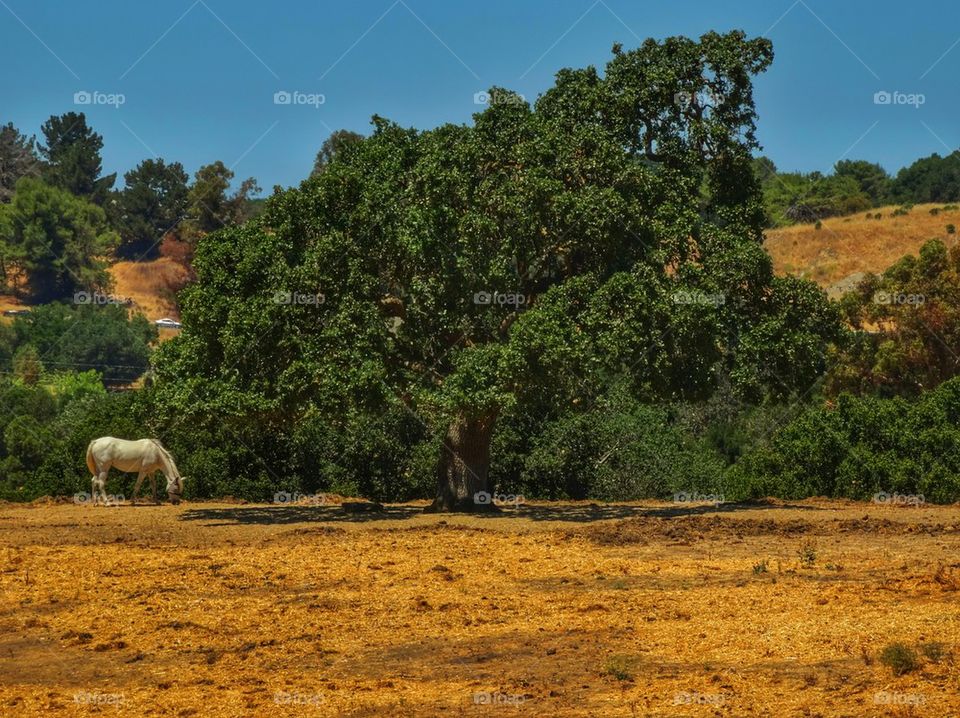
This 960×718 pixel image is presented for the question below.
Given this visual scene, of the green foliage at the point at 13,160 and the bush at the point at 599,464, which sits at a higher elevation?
the green foliage at the point at 13,160

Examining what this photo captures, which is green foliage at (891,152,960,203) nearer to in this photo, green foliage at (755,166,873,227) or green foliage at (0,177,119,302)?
green foliage at (755,166,873,227)

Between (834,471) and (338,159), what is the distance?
13783mm

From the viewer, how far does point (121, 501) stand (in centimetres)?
3278

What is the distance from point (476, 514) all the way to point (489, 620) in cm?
1228

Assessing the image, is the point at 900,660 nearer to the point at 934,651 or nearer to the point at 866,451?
the point at 934,651

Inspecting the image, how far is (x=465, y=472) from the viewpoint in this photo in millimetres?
29406

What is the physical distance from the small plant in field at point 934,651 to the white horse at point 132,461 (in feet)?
71.8

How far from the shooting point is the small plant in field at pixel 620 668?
12895 mm

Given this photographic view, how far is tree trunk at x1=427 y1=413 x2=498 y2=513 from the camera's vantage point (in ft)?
95.7

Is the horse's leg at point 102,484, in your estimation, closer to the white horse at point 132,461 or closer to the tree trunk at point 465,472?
the white horse at point 132,461

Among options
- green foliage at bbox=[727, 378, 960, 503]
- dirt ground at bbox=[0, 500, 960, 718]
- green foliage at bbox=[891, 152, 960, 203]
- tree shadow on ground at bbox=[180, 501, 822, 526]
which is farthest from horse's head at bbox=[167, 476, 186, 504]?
green foliage at bbox=[891, 152, 960, 203]

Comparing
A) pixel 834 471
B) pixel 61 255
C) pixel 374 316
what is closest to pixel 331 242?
pixel 374 316

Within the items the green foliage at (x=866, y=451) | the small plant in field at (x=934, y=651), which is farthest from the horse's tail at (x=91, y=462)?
the small plant in field at (x=934, y=651)

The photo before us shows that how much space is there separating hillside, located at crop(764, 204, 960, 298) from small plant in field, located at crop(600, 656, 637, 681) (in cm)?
9491
